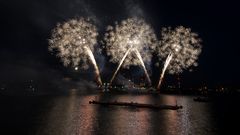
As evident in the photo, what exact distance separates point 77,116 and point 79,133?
22.2 m

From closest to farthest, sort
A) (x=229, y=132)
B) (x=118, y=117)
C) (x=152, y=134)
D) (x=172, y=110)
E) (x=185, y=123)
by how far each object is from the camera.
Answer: (x=152, y=134)
(x=229, y=132)
(x=185, y=123)
(x=118, y=117)
(x=172, y=110)

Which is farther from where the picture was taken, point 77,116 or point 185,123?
point 77,116

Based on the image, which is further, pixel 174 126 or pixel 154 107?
pixel 154 107

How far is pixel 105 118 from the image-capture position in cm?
7319

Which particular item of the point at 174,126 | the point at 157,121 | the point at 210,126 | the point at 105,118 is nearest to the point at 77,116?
the point at 105,118

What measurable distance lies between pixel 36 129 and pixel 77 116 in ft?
66.0

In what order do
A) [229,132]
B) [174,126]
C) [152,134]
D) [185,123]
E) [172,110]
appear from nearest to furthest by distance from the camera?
[152,134], [229,132], [174,126], [185,123], [172,110]

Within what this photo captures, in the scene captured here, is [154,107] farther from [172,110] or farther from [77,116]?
[77,116]

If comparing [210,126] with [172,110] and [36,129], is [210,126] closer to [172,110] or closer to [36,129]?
[172,110]

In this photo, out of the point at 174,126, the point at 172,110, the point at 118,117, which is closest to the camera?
the point at 174,126

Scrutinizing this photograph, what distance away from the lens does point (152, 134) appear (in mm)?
55219

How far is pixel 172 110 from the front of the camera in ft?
301

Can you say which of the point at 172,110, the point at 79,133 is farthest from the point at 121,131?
the point at 172,110

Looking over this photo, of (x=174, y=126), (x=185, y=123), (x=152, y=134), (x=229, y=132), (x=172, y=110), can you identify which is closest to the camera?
(x=152, y=134)
